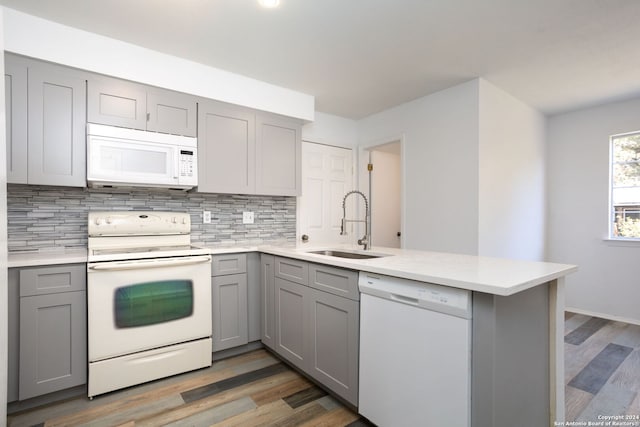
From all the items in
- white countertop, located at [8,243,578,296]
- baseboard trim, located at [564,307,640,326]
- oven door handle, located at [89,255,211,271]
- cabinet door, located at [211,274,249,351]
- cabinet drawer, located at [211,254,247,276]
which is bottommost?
baseboard trim, located at [564,307,640,326]

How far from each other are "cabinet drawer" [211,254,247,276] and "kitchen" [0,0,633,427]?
0.59 meters

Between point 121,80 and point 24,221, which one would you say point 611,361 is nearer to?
point 121,80

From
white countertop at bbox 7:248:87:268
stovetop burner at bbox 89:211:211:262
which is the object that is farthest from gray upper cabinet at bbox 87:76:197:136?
white countertop at bbox 7:248:87:268

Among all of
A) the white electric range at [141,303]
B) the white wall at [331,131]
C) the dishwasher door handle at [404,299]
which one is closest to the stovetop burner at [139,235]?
the white electric range at [141,303]

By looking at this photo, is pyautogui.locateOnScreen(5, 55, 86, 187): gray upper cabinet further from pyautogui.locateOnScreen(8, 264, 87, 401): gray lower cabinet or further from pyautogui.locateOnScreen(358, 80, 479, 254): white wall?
pyautogui.locateOnScreen(358, 80, 479, 254): white wall

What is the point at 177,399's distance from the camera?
202 centimetres

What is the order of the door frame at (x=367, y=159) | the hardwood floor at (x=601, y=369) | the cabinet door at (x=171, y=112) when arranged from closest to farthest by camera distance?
the hardwood floor at (x=601, y=369), the cabinet door at (x=171, y=112), the door frame at (x=367, y=159)

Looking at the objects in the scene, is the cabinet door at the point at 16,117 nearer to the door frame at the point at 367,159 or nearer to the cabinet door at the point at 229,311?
the cabinet door at the point at 229,311

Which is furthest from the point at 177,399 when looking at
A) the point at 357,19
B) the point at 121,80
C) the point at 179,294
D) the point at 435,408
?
the point at 357,19

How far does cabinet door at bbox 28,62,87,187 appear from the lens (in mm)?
2064

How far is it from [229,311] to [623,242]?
4250 millimetres

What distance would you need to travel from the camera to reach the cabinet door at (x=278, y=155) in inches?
120

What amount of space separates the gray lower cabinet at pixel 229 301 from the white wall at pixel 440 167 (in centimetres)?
189

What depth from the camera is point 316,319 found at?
207 centimetres
